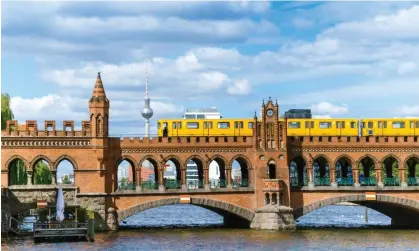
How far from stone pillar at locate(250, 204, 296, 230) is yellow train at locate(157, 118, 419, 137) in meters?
10.4

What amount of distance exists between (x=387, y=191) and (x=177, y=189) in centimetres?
2242

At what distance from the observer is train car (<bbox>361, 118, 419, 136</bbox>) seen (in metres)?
94.7

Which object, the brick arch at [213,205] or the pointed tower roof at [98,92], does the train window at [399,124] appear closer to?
the brick arch at [213,205]

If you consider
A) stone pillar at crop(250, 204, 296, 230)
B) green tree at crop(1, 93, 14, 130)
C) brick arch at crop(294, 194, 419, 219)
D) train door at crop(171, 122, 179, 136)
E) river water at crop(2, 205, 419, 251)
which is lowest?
river water at crop(2, 205, 419, 251)

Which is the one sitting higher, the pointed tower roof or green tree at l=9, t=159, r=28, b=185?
the pointed tower roof

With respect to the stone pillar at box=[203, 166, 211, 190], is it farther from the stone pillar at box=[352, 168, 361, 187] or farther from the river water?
the stone pillar at box=[352, 168, 361, 187]

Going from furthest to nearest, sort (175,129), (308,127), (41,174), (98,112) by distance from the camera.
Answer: (41,174) < (308,127) < (175,129) < (98,112)

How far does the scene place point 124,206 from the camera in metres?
84.5

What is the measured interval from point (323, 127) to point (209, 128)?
12.9 meters

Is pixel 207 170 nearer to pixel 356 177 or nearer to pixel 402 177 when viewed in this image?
pixel 356 177

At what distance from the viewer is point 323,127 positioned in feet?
310

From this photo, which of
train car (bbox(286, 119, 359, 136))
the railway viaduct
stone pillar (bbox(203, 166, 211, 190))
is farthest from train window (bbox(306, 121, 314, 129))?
stone pillar (bbox(203, 166, 211, 190))

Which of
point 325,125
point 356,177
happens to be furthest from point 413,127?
point 356,177

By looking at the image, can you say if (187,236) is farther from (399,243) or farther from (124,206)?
(399,243)
